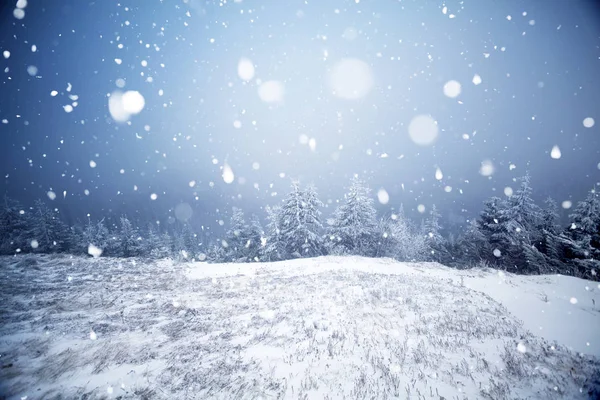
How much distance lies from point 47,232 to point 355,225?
42.7m

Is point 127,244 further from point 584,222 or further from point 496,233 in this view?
point 584,222

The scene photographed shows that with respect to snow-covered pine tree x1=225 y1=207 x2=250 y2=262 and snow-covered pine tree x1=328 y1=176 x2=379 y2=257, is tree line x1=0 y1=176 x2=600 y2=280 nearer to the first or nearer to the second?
snow-covered pine tree x1=225 y1=207 x2=250 y2=262

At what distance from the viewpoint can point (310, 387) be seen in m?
5.21

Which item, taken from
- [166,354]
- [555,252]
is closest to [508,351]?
[166,354]

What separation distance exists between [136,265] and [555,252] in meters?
31.5

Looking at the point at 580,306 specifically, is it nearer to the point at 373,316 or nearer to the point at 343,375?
the point at 373,316

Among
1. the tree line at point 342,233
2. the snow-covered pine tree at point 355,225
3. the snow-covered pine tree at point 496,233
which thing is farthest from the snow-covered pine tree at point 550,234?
the snow-covered pine tree at point 355,225

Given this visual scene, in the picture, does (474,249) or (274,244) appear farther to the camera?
(274,244)

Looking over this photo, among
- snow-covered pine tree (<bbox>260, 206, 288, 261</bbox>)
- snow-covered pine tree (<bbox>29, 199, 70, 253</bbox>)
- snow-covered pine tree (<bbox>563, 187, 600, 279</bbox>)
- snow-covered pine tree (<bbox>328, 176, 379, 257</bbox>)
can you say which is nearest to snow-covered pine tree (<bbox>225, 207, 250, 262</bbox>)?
snow-covered pine tree (<bbox>260, 206, 288, 261</bbox>)

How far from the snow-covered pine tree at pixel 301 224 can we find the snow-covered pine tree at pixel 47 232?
3184cm

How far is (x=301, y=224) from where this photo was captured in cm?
3200

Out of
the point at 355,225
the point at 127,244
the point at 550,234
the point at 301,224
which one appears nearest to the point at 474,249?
the point at 550,234

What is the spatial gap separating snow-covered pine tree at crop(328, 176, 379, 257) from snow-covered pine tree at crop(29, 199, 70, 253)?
38360mm

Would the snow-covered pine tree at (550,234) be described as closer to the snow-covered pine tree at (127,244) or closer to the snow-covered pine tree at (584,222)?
the snow-covered pine tree at (584,222)
